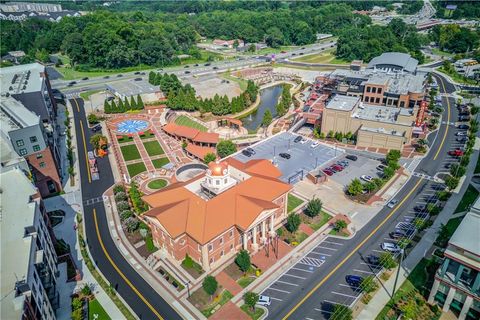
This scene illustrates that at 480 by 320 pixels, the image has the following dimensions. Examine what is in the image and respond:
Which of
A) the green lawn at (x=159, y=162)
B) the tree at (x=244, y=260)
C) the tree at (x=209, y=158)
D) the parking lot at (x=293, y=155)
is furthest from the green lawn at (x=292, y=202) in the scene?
the green lawn at (x=159, y=162)

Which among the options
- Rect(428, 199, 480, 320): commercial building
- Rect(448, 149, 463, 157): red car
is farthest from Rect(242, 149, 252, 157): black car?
Rect(448, 149, 463, 157): red car

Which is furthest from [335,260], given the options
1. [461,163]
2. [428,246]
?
[461,163]

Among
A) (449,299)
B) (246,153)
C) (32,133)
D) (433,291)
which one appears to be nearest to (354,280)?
(433,291)

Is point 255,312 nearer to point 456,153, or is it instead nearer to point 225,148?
point 225,148

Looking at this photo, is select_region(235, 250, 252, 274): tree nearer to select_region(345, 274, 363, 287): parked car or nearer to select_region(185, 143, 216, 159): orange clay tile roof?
select_region(345, 274, 363, 287): parked car

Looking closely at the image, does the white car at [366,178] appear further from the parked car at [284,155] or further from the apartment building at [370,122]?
the parked car at [284,155]

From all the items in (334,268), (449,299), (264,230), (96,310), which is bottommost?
(96,310)
